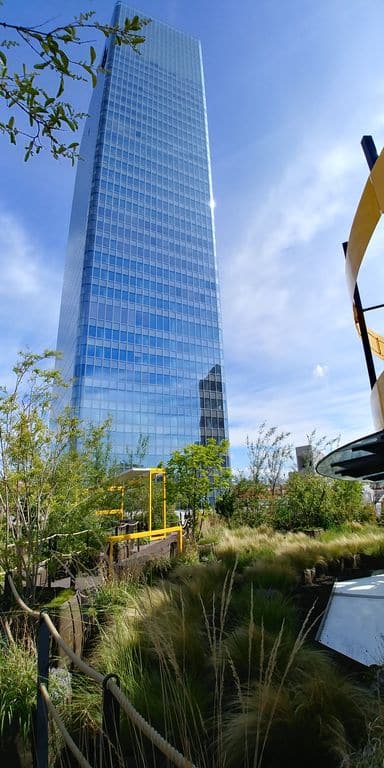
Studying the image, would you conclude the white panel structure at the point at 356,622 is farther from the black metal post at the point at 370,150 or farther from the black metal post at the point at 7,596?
the black metal post at the point at 370,150

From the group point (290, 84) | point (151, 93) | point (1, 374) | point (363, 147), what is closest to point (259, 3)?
point (290, 84)

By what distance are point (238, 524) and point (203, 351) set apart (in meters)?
42.9

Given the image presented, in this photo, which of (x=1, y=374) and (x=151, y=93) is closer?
(x=1, y=374)

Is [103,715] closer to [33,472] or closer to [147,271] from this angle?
[33,472]

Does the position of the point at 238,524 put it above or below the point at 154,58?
below

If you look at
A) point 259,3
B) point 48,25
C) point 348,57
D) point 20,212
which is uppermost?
point 20,212

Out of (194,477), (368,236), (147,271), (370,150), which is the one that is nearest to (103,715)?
(368,236)

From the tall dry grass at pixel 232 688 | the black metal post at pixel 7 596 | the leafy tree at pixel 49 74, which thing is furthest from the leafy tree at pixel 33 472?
the leafy tree at pixel 49 74

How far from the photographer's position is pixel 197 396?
5006 centimetres

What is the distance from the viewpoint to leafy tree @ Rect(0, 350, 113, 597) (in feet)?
12.4

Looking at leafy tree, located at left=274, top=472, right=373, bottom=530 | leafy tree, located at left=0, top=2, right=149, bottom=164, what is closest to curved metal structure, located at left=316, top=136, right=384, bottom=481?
leafy tree, located at left=0, top=2, right=149, bottom=164

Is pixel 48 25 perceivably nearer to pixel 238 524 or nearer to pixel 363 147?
pixel 363 147

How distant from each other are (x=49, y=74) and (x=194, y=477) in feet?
31.1

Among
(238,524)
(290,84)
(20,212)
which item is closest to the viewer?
(290,84)
